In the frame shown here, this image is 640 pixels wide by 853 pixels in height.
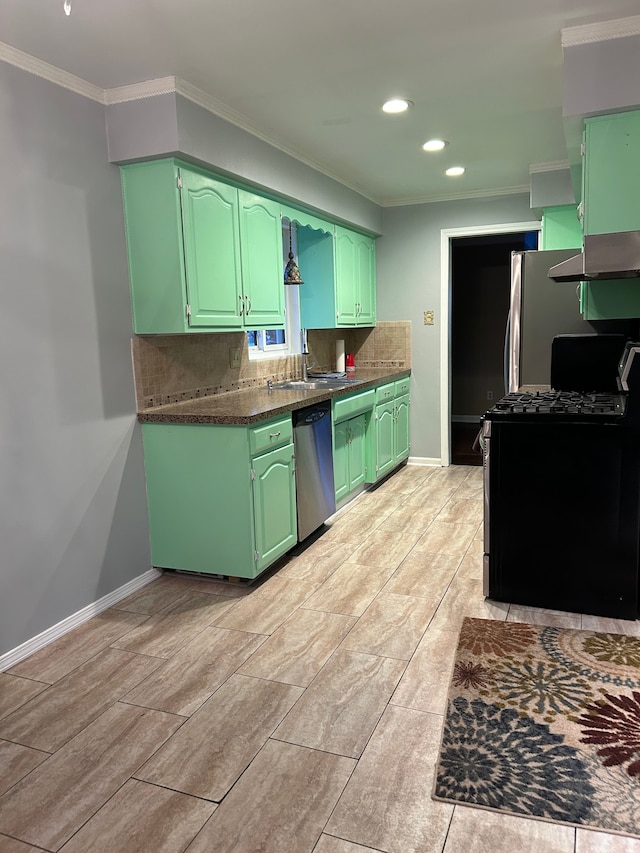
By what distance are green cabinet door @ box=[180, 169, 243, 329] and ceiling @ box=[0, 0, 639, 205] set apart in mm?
400

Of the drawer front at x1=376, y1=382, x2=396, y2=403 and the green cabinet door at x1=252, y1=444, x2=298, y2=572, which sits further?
the drawer front at x1=376, y1=382, x2=396, y2=403

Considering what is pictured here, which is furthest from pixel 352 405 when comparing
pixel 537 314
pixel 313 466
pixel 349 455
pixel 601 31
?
pixel 601 31

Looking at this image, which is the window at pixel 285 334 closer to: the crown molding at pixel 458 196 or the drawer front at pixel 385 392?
the drawer front at pixel 385 392

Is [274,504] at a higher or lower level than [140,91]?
lower

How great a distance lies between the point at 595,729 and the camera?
6.71 ft

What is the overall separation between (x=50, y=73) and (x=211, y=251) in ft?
3.36

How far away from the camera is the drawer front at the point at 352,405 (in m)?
4.20

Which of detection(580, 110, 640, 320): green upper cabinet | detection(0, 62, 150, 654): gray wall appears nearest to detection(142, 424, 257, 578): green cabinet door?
detection(0, 62, 150, 654): gray wall

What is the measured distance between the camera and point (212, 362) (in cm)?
388

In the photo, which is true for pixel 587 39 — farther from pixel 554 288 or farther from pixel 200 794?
pixel 200 794

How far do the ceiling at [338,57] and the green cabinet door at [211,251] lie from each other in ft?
1.31

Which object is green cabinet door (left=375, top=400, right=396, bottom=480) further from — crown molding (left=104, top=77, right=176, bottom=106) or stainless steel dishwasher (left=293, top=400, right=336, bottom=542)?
crown molding (left=104, top=77, right=176, bottom=106)

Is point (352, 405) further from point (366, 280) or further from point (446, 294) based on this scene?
point (446, 294)

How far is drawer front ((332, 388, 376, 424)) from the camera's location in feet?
13.8
